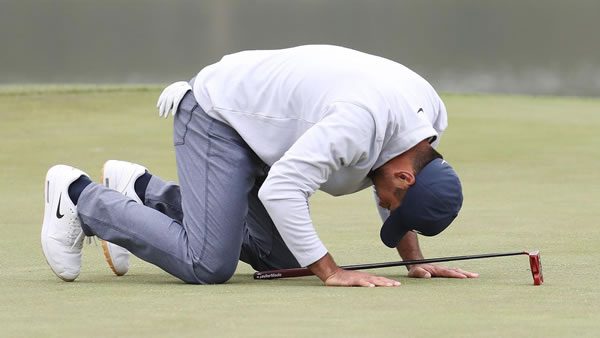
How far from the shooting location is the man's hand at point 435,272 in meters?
4.27

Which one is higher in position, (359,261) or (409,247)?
(409,247)

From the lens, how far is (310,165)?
12.5 ft

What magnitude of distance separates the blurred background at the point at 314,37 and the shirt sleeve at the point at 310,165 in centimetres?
920

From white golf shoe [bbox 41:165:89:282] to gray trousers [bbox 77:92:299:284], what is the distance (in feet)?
0.14

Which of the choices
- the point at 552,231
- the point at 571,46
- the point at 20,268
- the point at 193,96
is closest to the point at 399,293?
the point at 193,96

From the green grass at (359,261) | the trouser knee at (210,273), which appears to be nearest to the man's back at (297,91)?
the trouser knee at (210,273)

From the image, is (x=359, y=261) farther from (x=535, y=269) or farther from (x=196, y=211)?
(x=535, y=269)

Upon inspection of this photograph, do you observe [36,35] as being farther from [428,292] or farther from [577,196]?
[428,292]

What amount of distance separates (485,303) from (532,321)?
32 centimetres

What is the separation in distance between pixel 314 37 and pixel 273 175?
10.2m

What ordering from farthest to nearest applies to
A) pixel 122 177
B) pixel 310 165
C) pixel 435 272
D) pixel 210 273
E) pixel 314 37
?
pixel 314 37 → pixel 122 177 → pixel 435 272 → pixel 210 273 → pixel 310 165

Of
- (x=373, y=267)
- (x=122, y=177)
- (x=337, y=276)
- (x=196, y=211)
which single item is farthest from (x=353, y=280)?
(x=122, y=177)

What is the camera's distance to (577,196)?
704cm

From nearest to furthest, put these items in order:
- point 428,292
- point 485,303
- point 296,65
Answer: point 485,303
point 428,292
point 296,65
